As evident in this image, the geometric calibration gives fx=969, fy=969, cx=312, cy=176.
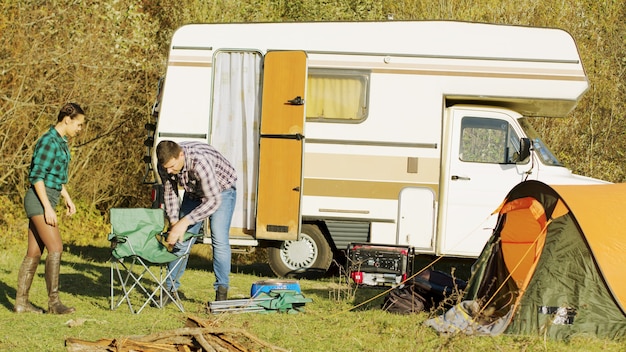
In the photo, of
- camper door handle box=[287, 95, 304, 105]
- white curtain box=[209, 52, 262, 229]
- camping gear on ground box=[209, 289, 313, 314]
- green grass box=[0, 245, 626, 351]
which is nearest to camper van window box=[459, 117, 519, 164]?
camper door handle box=[287, 95, 304, 105]

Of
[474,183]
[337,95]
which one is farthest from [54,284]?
[474,183]

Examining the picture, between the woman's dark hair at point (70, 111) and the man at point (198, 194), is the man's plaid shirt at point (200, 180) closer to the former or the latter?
the man at point (198, 194)

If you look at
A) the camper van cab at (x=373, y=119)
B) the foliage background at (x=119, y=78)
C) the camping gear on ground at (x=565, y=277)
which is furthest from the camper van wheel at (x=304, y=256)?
the foliage background at (x=119, y=78)

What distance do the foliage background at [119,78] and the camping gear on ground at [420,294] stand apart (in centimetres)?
743

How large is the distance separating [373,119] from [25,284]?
4.55 meters

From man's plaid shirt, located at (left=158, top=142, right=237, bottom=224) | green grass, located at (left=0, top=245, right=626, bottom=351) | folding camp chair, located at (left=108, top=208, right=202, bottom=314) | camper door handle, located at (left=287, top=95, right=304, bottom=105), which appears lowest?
green grass, located at (left=0, top=245, right=626, bottom=351)

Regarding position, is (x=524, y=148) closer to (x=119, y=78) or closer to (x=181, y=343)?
(x=181, y=343)

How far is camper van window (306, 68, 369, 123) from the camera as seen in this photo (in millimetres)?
11078

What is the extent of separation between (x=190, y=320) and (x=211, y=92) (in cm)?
507

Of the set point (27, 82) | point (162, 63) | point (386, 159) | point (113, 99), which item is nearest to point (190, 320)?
point (386, 159)

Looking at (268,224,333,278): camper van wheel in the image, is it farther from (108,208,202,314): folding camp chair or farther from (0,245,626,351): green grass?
(108,208,202,314): folding camp chair

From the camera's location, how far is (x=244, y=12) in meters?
17.8

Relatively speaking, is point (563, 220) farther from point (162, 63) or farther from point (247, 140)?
point (162, 63)

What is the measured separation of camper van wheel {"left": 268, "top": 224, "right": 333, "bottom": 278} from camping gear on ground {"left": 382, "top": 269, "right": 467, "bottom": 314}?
266 cm
